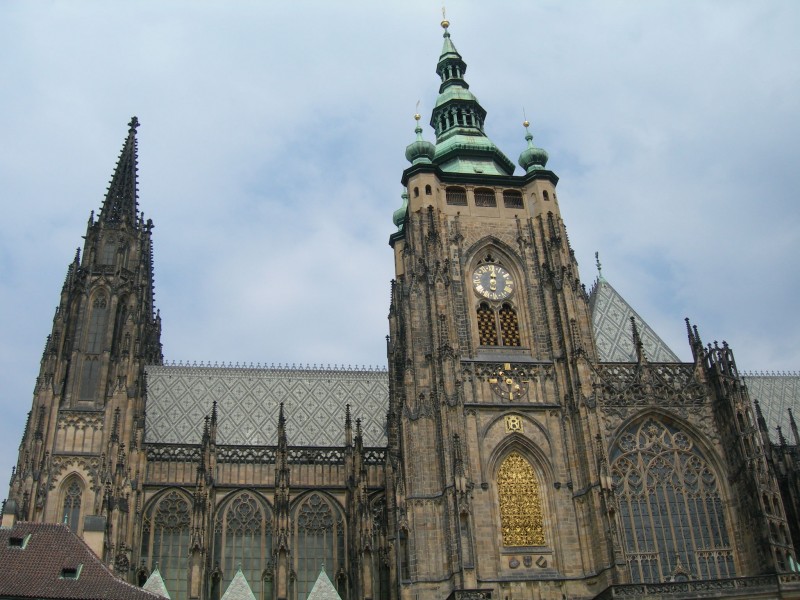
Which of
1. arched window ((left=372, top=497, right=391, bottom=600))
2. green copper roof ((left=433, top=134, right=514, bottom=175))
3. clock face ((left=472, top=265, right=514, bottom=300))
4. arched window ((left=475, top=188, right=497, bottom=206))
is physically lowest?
arched window ((left=372, top=497, right=391, bottom=600))

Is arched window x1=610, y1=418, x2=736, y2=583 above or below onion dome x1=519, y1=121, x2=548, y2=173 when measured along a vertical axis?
below

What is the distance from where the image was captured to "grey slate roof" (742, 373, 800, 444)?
42.9 meters

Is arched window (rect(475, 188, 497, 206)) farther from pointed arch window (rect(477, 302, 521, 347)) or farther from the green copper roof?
pointed arch window (rect(477, 302, 521, 347))

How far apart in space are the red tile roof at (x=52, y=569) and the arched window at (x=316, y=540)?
11.4 m

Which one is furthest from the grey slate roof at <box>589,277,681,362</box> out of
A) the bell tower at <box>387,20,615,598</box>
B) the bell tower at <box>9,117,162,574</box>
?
the bell tower at <box>9,117,162,574</box>

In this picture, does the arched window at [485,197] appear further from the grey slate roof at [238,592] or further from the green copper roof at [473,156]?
the grey slate roof at [238,592]

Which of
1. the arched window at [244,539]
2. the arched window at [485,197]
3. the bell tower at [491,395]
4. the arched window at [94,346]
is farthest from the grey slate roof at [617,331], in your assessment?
the arched window at [94,346]

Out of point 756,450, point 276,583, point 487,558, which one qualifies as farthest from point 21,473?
point 756,450

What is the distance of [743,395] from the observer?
33688mm

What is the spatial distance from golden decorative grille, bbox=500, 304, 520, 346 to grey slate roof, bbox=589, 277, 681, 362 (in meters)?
4.13

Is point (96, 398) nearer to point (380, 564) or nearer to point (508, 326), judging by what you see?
point (380, 564)

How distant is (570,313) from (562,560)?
961cm

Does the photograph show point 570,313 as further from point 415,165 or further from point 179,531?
point 179,531

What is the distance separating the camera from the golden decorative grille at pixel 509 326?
118 feet
